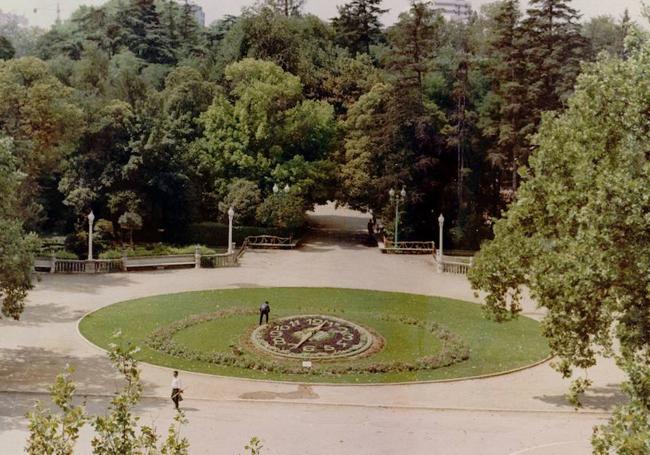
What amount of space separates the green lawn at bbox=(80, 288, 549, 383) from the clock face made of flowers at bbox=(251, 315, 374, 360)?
3.05 feet

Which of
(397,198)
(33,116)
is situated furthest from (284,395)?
(397,198)

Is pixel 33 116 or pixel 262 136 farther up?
pixel 33 116

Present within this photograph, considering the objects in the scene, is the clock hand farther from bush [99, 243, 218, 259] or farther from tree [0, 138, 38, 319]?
bush [99, 243, 218, 259]

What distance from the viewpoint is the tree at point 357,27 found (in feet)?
253

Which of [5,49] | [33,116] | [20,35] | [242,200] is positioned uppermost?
[20,35]

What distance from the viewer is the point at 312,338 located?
28703 mm

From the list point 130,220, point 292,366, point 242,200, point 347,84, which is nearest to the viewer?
point 292,366

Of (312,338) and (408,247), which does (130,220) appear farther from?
(312,338)

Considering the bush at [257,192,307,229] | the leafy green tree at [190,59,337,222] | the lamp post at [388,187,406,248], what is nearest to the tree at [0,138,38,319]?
the bush at [257,192,307,229]

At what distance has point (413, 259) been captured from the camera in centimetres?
4972

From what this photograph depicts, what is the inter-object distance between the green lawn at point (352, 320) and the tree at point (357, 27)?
4440cm

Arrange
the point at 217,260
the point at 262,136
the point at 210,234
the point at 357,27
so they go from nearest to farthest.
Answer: the point at 217,260 → the point at 262,136 → the point at 210,234 → the point at 357,27

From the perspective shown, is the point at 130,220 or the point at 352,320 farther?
the point at 130,220

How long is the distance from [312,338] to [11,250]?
11.2 m
